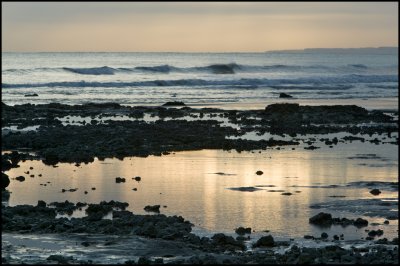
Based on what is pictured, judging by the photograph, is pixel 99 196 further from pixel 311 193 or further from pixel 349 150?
pixel 349 150

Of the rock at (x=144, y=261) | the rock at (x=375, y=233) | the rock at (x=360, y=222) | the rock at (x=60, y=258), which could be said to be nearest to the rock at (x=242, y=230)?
the rock at (x=375, y=233)

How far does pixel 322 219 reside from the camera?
17344mm

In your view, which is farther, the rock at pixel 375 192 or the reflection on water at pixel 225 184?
the rock at pixel 375 192

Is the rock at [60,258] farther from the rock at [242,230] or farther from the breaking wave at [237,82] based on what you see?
the breaking wave at [237,82]

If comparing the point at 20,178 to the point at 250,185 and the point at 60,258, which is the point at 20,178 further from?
the point at 60,258

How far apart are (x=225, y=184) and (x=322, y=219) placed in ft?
16.5

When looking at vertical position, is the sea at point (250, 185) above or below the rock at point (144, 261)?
above

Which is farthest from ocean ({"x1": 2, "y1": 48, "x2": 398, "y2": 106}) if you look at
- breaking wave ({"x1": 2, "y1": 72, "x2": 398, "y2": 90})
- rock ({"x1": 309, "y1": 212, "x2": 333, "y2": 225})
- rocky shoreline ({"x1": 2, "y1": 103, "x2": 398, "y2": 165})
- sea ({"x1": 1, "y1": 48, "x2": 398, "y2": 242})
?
rock ({"x1": 309, "y1": 212, "x2": 333, "y2": 225})

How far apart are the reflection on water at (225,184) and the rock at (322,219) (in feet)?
0.66

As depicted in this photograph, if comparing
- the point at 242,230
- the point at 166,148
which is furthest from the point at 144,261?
the point at 166,148

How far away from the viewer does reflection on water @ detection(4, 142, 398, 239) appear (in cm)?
1777

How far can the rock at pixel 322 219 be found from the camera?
17266 millimetres

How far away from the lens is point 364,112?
46562 millimetres

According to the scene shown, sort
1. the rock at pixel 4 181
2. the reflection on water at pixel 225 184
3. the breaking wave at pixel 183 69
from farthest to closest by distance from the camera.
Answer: the breaking wave at pixel 183 69 → the rock at pixel 4 181 → the reflection on water at pixel 225 184
